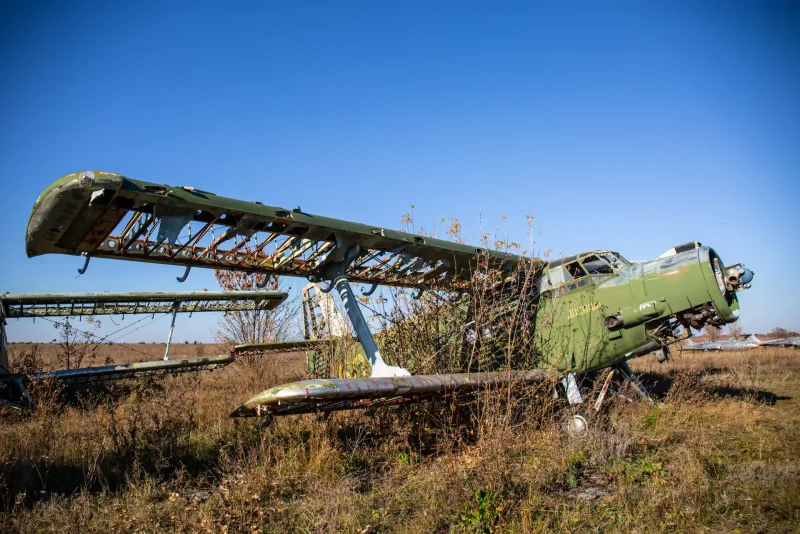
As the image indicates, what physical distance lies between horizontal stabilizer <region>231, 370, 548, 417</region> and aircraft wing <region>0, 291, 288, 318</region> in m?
8.54

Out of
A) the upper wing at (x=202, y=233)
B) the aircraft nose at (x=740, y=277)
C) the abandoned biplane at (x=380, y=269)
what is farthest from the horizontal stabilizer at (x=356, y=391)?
the aircraft nose at (x=740, y=277)

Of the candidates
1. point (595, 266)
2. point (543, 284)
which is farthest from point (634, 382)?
point (543, 284)

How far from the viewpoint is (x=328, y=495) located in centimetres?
468

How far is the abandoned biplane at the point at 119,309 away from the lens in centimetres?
1145

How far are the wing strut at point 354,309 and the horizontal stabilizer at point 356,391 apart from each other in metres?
0.59

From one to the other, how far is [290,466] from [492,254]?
5.42 m

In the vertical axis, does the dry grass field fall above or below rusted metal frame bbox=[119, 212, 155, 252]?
below

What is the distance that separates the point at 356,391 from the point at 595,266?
553 cm

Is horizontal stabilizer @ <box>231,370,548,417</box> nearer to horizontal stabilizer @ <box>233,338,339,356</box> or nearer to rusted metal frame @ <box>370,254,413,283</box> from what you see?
rusted metal frame @ <box>370,254,413,283</box>

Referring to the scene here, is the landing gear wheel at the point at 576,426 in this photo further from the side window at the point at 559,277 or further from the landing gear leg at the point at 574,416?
the side window at the point at 559,277

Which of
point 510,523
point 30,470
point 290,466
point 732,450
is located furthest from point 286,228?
point 732,450

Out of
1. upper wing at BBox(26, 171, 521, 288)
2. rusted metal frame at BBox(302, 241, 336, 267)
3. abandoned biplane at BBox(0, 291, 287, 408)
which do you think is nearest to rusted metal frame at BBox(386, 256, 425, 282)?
upper wing at BBox(26, 171, 521, 288)

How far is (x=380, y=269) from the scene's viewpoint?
29.8ft

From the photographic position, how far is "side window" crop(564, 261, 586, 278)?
886 cm
